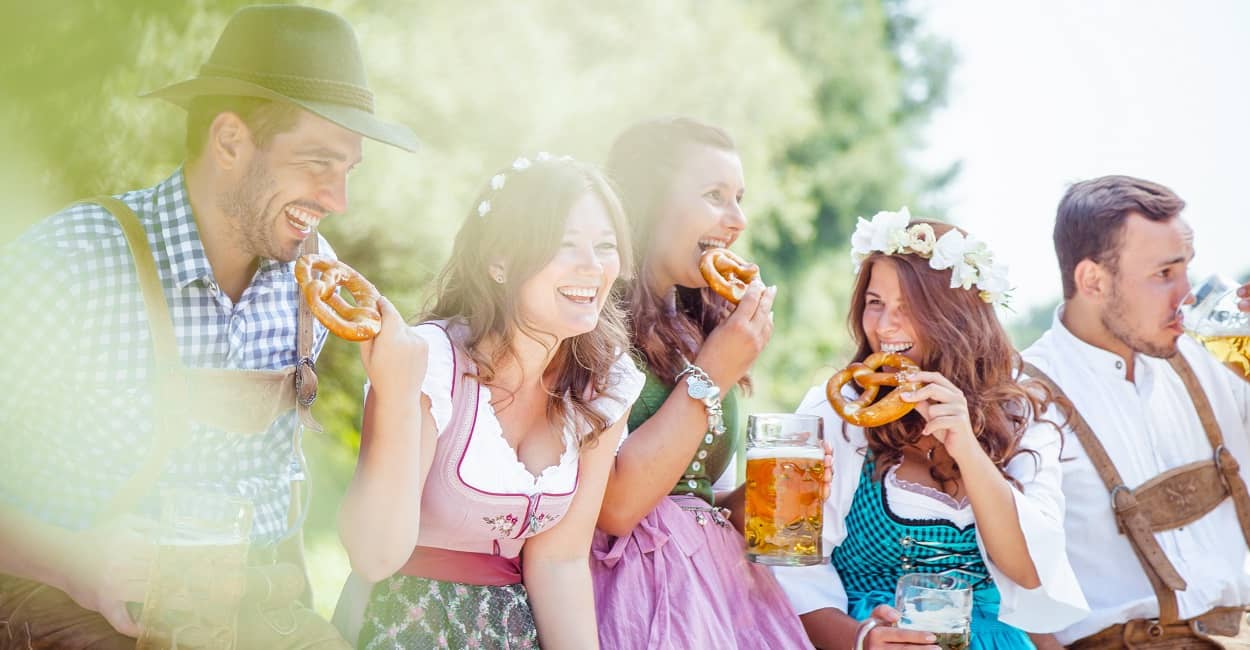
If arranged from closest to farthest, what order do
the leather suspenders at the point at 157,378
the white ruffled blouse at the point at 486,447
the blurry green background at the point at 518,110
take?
the blurry green background at the point at 518,110 < the leather suspenders at the point at 157,378 < the white ruffled blouse at the point at 486,447

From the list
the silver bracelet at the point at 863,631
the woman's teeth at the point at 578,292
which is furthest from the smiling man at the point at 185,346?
the silver bracelet at the point at 863,631

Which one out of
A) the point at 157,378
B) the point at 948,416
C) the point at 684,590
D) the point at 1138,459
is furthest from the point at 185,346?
the point at 1138,459

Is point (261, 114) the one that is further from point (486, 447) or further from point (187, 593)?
point (187, 593)

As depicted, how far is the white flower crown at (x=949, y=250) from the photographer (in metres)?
3.36

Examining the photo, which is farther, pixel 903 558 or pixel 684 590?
pixel 903 558

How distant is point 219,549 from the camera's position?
7.08 ft

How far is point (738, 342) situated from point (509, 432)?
0.73 meters

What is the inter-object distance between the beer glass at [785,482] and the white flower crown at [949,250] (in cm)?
69

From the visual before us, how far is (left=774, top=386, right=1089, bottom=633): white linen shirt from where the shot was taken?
321 centimetres

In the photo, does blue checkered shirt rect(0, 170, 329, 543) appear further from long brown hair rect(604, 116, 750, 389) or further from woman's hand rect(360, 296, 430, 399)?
long brown hair rect(604, 116, 750, 389)

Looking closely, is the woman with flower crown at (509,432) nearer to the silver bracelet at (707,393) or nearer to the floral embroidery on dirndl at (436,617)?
the floral embroidery on dirndl at (436,617)

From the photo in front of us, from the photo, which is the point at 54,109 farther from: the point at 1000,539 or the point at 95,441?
the point at 1000,539

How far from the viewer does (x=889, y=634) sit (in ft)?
9.55

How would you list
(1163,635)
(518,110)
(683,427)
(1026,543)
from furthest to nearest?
(518,110) → (1163,635) → (1026,543) → (683,427)
